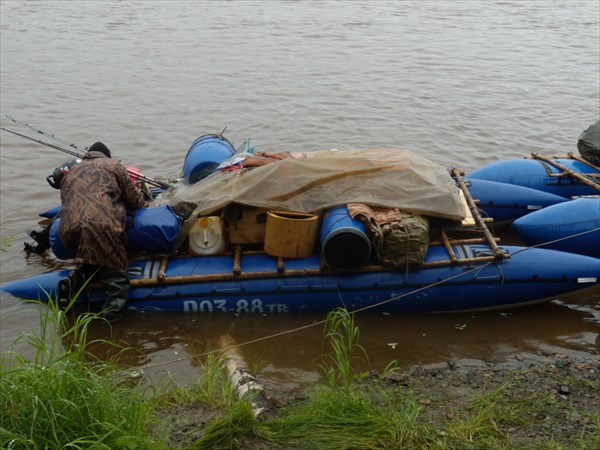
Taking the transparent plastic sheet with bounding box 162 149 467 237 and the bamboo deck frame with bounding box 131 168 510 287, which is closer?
the bamboo deck frame with bounding box 131 168 510 287

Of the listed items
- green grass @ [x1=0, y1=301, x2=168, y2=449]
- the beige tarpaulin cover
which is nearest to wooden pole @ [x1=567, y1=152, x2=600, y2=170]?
the beige tarpaulin cover

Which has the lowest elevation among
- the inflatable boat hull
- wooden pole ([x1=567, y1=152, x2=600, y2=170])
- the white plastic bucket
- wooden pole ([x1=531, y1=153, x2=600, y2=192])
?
the inflatable boat hull

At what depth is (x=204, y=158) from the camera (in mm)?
9039

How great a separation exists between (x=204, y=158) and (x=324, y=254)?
245cm

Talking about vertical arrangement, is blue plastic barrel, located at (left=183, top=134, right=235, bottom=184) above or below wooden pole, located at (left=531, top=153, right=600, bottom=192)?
above

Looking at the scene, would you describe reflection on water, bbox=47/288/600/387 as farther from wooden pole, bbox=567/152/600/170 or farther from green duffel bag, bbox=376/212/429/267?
wooden pole, bbox=567/152/600/170

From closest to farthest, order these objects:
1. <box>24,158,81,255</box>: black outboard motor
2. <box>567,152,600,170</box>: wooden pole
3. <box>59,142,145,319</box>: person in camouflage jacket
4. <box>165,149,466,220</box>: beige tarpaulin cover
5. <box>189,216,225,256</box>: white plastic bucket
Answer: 1. <box>59,142,145,319</box>: person in camouflage jacket
2. <box>165,149,466,220</box>: beige tarpaulin cover
3. <box>189,216,225,256</box>: white plastic bucket
4. <box>24,158,81,255</box>: black outboard motor
5. <box>567,152,600,170</box>: wooden pole

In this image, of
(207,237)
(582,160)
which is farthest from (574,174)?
(207,237)

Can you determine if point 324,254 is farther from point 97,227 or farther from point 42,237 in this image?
point 42,237

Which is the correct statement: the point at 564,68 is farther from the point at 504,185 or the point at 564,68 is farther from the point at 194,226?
the point at 194,226

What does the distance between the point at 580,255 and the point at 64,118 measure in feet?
32.9

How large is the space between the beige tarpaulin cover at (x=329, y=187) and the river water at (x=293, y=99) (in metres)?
1.23

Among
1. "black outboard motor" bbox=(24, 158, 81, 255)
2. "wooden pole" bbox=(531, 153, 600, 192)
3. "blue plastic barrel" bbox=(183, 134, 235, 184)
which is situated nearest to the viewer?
"black outboard motor" bbox=(24, 158, 81, 255)

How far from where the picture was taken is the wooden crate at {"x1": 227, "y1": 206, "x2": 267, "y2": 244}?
25.6 ft
